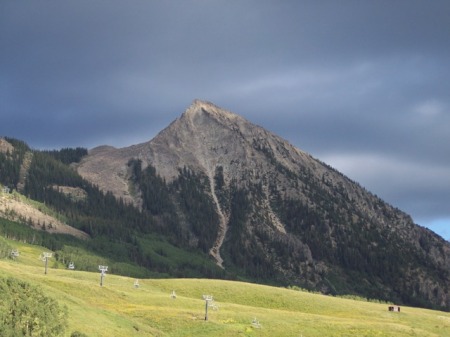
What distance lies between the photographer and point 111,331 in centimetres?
10100

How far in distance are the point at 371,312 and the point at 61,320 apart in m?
109

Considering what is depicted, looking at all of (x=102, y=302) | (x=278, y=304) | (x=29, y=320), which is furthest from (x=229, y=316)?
(x=29, y=320)

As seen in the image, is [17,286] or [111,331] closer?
[17,286]

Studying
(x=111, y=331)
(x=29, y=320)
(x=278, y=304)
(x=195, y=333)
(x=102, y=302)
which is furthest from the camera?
(x=278, y=304)

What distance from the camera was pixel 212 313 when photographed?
461ft

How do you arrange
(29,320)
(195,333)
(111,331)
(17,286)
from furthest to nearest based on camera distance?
(195,333), (111,331), (17,286), (29,320)

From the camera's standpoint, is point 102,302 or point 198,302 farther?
point 198,302

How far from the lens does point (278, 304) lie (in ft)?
584

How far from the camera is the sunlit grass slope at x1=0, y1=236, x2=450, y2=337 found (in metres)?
112

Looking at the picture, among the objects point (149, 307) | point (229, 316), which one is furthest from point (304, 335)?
point (149, 307)

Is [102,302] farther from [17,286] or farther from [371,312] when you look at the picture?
[371,312]

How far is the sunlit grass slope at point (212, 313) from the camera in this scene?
11194 cm

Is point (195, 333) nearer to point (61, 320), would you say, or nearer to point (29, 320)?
point (61, 320)

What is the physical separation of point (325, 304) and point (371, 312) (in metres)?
12.1
